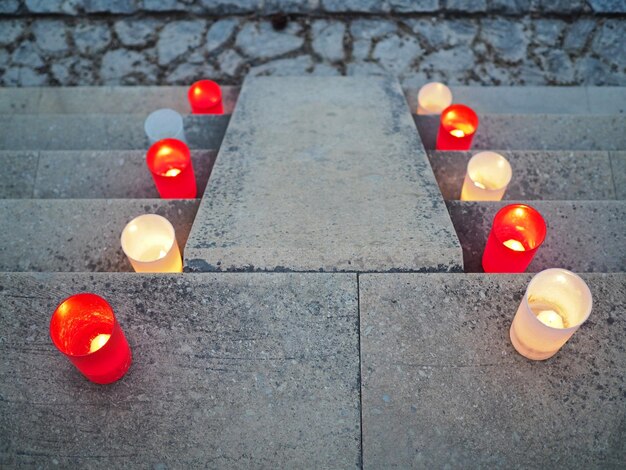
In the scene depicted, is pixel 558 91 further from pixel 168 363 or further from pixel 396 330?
pixel 168 363

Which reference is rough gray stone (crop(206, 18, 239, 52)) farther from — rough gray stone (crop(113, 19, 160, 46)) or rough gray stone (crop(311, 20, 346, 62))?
rough gray stone (crop(311, 20, 346, 62))

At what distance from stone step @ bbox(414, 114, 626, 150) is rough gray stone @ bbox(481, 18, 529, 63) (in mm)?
1065

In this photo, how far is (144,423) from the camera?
1.65m

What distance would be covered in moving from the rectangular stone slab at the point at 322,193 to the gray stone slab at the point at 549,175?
0.25m

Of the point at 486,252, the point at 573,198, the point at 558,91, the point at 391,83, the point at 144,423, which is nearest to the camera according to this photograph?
the point at 144,423

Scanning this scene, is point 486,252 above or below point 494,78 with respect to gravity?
above

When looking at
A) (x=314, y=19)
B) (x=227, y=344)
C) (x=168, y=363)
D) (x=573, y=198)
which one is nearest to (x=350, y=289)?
(x=227, y=344)

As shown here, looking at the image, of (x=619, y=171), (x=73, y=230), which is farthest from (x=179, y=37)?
(x=619, y=171)

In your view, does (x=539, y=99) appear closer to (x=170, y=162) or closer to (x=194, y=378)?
(x=170, y=162)

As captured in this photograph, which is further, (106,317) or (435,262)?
(435,262)

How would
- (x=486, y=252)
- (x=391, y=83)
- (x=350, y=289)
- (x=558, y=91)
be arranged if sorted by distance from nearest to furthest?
(x=350, y=289) → (x=486, y=252) → (x=391, y=83) → (x=558, y=91)

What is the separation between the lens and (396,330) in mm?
1833

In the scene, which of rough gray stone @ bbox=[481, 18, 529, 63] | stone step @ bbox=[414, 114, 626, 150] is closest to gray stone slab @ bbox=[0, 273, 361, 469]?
stone step @ bbox=[414, 114, 626, 150]

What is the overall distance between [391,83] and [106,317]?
7.44 ft
